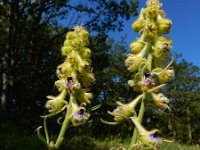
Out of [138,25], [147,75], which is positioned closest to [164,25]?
[138,25]

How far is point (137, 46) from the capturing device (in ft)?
9.87

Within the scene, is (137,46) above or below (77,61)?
above

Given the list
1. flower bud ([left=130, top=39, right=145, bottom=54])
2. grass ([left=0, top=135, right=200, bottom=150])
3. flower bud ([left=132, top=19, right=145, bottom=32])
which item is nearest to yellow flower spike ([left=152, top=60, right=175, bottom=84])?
flower bud ([left=130, top=39, right=145, bottom=54])

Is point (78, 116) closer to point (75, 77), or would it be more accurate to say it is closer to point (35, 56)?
point (75, 77)

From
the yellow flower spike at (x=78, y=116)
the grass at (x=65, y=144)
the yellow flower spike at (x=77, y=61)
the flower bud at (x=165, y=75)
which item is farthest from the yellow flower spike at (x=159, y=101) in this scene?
the grass at (x=65, y=144)

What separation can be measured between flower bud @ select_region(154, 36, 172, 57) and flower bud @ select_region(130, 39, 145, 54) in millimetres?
126

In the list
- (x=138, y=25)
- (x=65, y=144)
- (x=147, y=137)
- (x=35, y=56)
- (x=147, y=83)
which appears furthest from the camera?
(x=35, y=56)

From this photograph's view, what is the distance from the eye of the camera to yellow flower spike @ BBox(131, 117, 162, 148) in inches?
94.9

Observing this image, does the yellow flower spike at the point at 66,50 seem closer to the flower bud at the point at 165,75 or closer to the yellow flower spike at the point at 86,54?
the yellow flower spike at the point at 86,54

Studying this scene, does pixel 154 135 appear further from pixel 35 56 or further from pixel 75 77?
pixel 35 56

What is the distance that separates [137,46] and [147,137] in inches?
30.1

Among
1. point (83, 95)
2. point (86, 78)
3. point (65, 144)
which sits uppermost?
point (86, 78)

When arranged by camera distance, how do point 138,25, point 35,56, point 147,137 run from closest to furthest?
point 147,137 → point 138,25 → point 35,56

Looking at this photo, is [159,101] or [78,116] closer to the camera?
[159,101]
